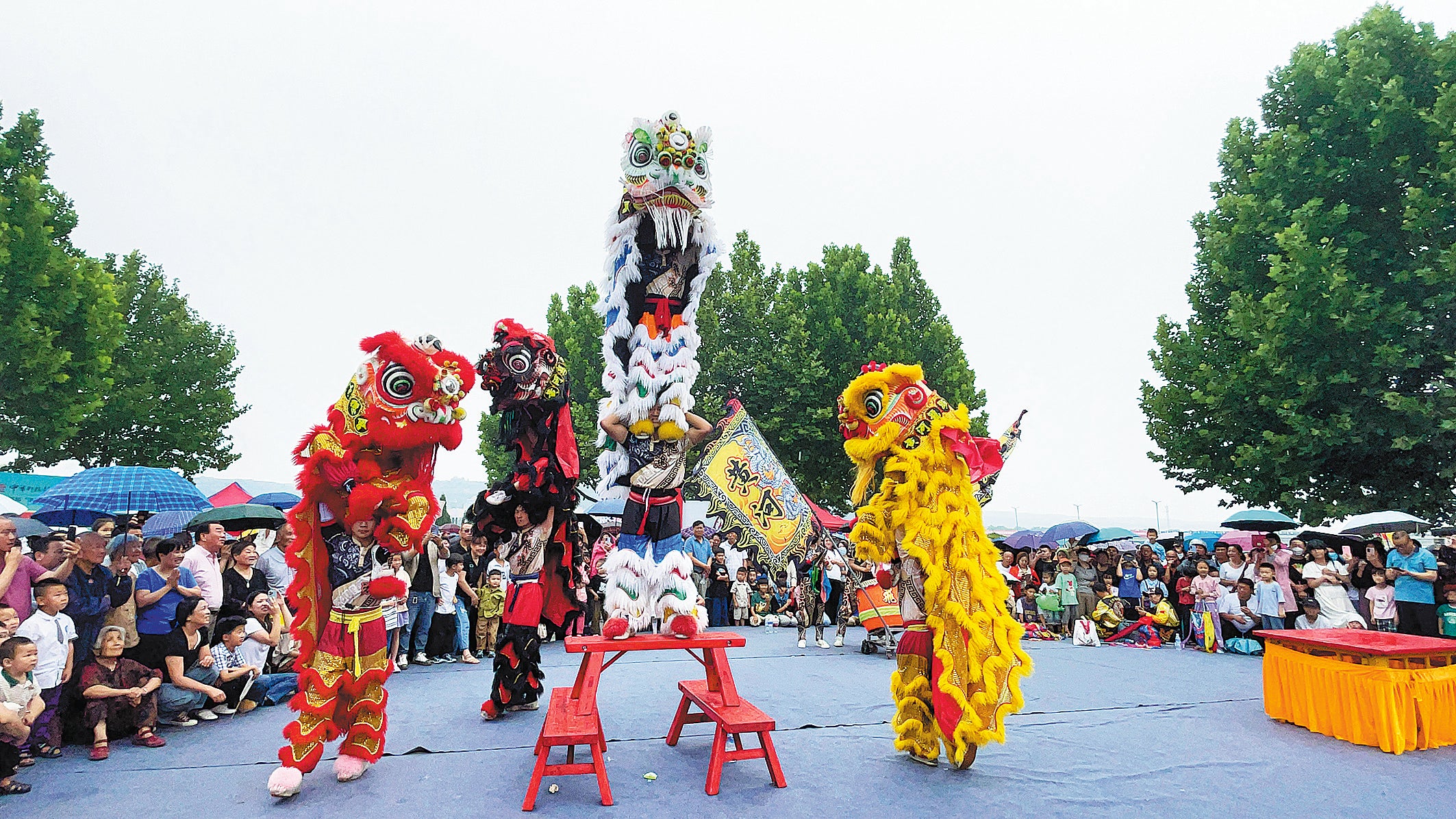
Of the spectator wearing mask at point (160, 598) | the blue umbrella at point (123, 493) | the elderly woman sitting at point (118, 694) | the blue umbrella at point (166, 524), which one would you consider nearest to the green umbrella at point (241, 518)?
the blue umbrella at point (123, 493)

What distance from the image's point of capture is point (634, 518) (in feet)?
13.9

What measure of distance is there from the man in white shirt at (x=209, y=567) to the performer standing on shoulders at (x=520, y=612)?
2.34 metres

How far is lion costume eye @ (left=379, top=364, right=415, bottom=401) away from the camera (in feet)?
12.7

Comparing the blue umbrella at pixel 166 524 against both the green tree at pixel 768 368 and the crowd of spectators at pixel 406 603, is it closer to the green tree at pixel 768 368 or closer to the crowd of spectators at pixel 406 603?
the crowd of spectators at pixel 406 603

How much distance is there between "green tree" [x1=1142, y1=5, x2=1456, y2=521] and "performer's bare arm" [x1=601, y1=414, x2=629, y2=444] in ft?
34.2

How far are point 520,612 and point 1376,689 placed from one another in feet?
17.3

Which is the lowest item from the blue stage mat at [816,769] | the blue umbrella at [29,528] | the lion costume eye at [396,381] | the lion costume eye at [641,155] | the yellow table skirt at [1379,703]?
the blue stage mat at [816,769]

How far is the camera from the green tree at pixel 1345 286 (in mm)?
10039

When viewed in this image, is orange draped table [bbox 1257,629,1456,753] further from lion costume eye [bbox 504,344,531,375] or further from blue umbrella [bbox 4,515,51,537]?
blue umbrella [bbox 4,515,51,537]

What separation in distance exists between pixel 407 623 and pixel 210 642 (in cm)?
213

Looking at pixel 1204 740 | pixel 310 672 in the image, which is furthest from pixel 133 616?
pixel 1204 740

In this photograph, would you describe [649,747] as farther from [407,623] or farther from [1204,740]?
[407,623]

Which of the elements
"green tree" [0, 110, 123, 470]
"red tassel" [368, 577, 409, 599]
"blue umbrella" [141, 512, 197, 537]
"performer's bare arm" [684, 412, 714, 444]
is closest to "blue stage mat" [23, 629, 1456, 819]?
"red tassel" [368, 577, 409, 599]

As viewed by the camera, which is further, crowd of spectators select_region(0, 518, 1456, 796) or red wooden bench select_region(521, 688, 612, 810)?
crowd of spectators select_region(0, 518, 1456, 796)
